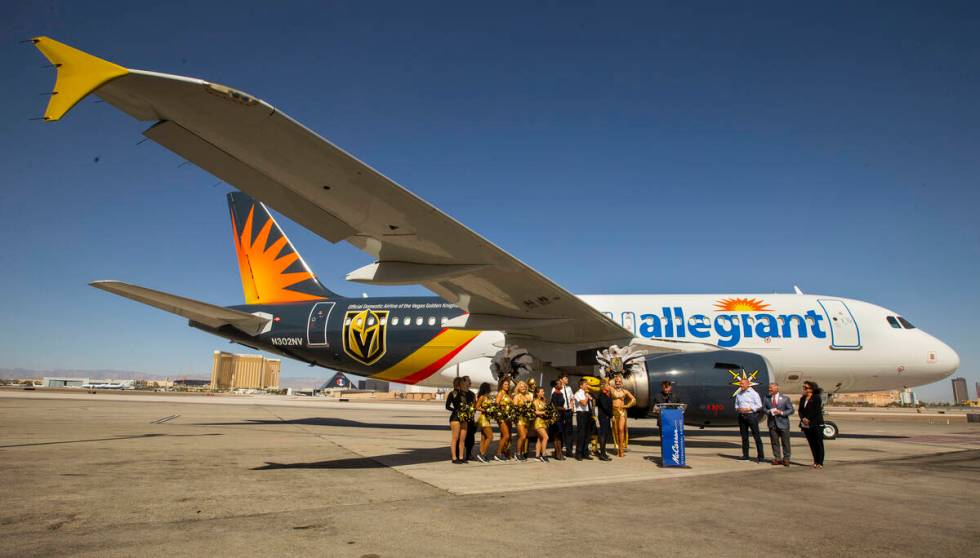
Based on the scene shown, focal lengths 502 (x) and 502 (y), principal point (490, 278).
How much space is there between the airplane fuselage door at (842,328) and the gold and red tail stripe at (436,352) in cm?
1039

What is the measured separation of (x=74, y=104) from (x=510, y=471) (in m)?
6.86

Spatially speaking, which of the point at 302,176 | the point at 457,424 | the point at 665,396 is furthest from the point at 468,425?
the point at 302,176

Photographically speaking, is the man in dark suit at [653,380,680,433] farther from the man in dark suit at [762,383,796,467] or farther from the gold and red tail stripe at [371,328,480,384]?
the gold and red tail stripe at [371,328,480,384]

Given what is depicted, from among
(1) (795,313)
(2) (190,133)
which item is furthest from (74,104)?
(1) (795,313)

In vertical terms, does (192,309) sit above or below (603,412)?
above

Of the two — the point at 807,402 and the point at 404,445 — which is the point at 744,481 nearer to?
the point at 807,402

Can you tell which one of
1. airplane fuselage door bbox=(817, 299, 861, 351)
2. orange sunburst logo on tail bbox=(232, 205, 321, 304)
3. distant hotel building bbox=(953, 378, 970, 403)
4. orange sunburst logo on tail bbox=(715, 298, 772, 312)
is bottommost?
distant hotel building bbox=(953, 378, 970, 403)

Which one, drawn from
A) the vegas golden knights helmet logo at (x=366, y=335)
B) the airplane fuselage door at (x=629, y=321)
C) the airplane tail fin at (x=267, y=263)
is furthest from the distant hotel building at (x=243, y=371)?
the airplane fuselage door at (x=629, y=321)

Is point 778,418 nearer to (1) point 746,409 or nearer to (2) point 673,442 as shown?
(1) point 746,409

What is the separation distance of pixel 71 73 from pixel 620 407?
9.24 metres

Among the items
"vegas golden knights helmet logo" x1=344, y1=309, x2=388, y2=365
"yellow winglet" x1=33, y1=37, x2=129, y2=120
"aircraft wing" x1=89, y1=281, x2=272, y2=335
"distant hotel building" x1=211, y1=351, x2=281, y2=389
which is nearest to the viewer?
"yellow winglet" x1=33, y1=37, x2=129, y2=120

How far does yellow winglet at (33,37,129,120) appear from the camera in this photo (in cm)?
446

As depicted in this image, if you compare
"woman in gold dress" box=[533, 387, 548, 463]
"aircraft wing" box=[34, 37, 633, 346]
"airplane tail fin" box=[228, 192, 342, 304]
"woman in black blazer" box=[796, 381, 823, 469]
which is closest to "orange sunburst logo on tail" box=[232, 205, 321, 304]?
"airplane tail fin" box=[228, 192, 342, 304]

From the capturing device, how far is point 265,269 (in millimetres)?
18516
